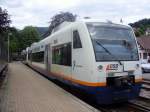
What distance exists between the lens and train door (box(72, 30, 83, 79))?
468 inches

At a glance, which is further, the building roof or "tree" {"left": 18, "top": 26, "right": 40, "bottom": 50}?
"tree" {"left": 18, "top": 26, "right": 40, "bottom": 50}

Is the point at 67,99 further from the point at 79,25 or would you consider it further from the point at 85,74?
the point at 79,25

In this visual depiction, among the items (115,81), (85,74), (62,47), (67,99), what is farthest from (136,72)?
(62,47)

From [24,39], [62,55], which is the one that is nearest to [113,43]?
[62,55]

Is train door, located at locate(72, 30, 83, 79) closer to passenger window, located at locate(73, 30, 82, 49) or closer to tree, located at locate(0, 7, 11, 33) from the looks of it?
passenger window, located at locate(73, 30, 82, 49)

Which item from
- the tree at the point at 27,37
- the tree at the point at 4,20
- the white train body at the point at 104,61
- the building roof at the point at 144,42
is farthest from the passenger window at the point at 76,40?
the tree at the point at 27,37

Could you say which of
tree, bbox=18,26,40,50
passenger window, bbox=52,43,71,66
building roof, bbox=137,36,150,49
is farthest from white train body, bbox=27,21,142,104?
tree, bbox=18,26,40,50

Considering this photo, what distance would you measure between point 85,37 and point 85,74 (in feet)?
4.43

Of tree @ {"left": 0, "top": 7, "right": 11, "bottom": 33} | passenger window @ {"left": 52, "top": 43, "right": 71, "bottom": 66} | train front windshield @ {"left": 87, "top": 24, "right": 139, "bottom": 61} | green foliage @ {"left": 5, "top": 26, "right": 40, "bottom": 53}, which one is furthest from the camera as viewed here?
green foliage @ {"left": 5, "top": 26, "right": 40, "bottom": 53}

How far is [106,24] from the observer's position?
1223 cm

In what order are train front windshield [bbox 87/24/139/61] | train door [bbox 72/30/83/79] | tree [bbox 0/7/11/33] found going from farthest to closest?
1. tree [bbox 0/7/11/33]
2. train door [bbox 72/30/83/79]
3. train front windshield [bbox 87/24/139/61]

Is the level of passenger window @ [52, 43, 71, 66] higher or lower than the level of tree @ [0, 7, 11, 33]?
lower

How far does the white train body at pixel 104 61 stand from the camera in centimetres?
1085

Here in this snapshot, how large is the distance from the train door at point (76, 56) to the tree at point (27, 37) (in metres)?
81.3
